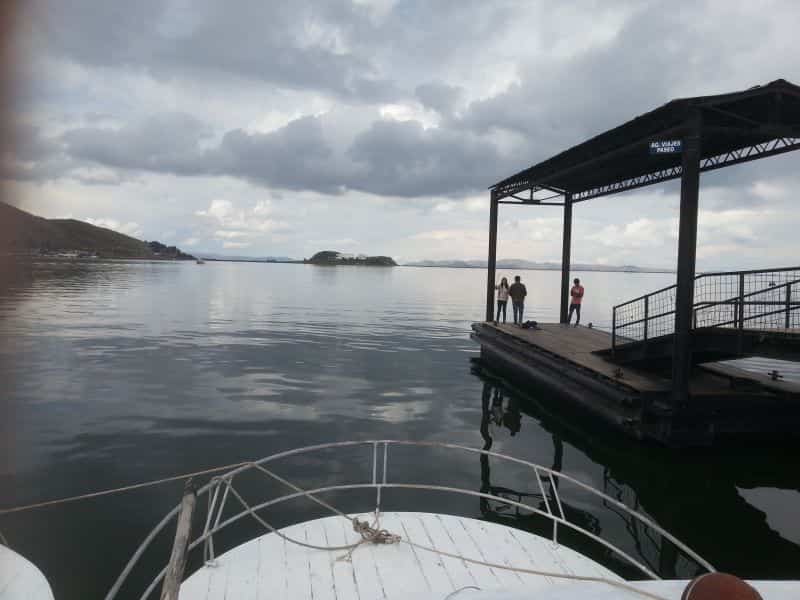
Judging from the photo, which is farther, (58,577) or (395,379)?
(395,379)

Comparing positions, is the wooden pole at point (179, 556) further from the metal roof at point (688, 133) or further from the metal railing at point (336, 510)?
the metal roof at point (688, 133)

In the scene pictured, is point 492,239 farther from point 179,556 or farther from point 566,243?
point 179,556

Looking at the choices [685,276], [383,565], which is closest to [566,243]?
[685,276]

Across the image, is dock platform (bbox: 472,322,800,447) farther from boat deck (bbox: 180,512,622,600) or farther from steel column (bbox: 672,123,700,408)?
boat deck (bbox: 180,512,622,600)

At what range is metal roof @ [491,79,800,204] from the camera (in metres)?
10.8

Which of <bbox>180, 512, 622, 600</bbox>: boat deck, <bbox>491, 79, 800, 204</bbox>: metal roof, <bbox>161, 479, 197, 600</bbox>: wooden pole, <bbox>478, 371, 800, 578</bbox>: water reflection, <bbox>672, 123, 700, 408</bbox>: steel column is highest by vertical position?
<bbox>491, 79, 800, 204</bbox>: metal roof

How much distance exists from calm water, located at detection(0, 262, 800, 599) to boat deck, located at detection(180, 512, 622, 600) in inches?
84.5

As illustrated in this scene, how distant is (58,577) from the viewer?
6.34 meters

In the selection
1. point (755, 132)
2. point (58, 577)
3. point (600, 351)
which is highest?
point (755, 132)

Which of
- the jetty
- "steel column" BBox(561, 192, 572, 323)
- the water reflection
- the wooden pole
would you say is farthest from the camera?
"steel column" BBox(561, 192, 572, 323)

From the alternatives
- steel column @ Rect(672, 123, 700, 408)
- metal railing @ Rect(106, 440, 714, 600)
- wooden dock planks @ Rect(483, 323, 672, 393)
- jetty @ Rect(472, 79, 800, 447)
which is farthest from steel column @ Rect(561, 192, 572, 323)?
metal railing @ Rect(106, 440, 714, 600)

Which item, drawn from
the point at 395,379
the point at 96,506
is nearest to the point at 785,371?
the point at 395,379

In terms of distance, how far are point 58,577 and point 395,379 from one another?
12.1 m

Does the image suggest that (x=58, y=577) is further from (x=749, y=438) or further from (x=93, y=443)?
(x=749, y=438)
